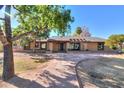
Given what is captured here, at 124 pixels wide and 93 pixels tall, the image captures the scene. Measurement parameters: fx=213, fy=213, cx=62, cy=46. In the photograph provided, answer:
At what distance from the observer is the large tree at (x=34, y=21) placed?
912 cm

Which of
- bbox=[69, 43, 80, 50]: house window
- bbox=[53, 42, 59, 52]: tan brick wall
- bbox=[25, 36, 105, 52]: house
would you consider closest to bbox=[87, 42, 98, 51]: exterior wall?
bbox=[25, 36, 105, 52]: house

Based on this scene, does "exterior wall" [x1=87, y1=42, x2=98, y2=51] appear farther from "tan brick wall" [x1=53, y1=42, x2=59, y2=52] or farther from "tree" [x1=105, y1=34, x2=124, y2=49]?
"tan brick wall" [x1=53, y1=42, x2=59, y2=52]

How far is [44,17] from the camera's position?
925 cm

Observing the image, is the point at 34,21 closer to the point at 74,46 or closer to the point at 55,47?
the point at 55,47

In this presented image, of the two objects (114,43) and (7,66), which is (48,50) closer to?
(114,43)

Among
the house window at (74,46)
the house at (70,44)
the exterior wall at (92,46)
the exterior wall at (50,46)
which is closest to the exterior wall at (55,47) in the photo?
the house at (70,44)

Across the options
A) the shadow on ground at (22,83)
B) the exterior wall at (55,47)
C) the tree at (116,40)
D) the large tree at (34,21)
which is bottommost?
the shadow on ground at (22,83)

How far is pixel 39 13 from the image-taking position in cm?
937

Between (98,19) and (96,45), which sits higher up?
(98,19)

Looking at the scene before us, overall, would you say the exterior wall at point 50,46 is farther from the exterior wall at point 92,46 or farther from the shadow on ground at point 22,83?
the shadow on ground at point 22,83

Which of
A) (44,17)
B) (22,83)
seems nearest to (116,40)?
(44,17)

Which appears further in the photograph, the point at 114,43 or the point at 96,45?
the point at 96,45
